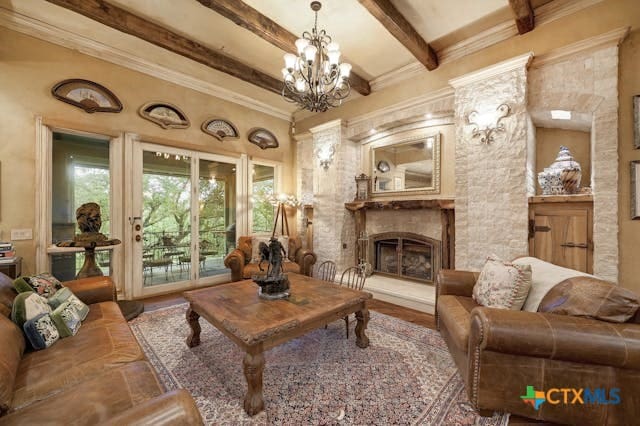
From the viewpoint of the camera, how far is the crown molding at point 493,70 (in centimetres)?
282

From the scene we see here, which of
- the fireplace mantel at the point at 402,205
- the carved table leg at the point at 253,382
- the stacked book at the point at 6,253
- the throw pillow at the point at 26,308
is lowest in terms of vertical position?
the carved table leg at the point at 253,382

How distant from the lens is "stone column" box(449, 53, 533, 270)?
9.43 feet

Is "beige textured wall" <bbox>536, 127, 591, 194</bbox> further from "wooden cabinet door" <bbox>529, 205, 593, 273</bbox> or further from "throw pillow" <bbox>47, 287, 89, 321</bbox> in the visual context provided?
"throw pillow" <bbox>47, 287, 89, 321</bbox>

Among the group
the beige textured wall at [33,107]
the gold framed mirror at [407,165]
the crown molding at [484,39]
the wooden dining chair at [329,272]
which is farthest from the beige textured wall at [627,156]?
the beige textured wall at [33,107]

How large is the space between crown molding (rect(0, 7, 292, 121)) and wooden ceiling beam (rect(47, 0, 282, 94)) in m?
0.68

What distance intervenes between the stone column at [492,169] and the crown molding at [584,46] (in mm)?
180

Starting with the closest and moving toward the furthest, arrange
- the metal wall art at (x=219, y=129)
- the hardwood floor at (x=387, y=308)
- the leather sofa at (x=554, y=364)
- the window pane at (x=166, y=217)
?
1. the leather sofa at (x=554, y=364)
2. the hardwood floor at (x=387, y=308)
3. the window pane at (x=166, y=217)
4. the metal wall art at (x=219, y=129)

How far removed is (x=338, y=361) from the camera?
7.12ft

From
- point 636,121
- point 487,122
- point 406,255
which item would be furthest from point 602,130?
point 406,255

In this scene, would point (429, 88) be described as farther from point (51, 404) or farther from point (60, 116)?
point (60, 116)

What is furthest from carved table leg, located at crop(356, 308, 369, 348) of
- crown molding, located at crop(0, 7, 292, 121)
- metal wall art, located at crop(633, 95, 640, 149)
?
crown molding, located at crop(0, 7, 292, 121)

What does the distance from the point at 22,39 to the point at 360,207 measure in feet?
15.8

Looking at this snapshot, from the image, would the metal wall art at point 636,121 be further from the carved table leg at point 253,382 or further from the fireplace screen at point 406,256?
the carved table leg at point 253,382

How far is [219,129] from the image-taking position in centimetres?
456
